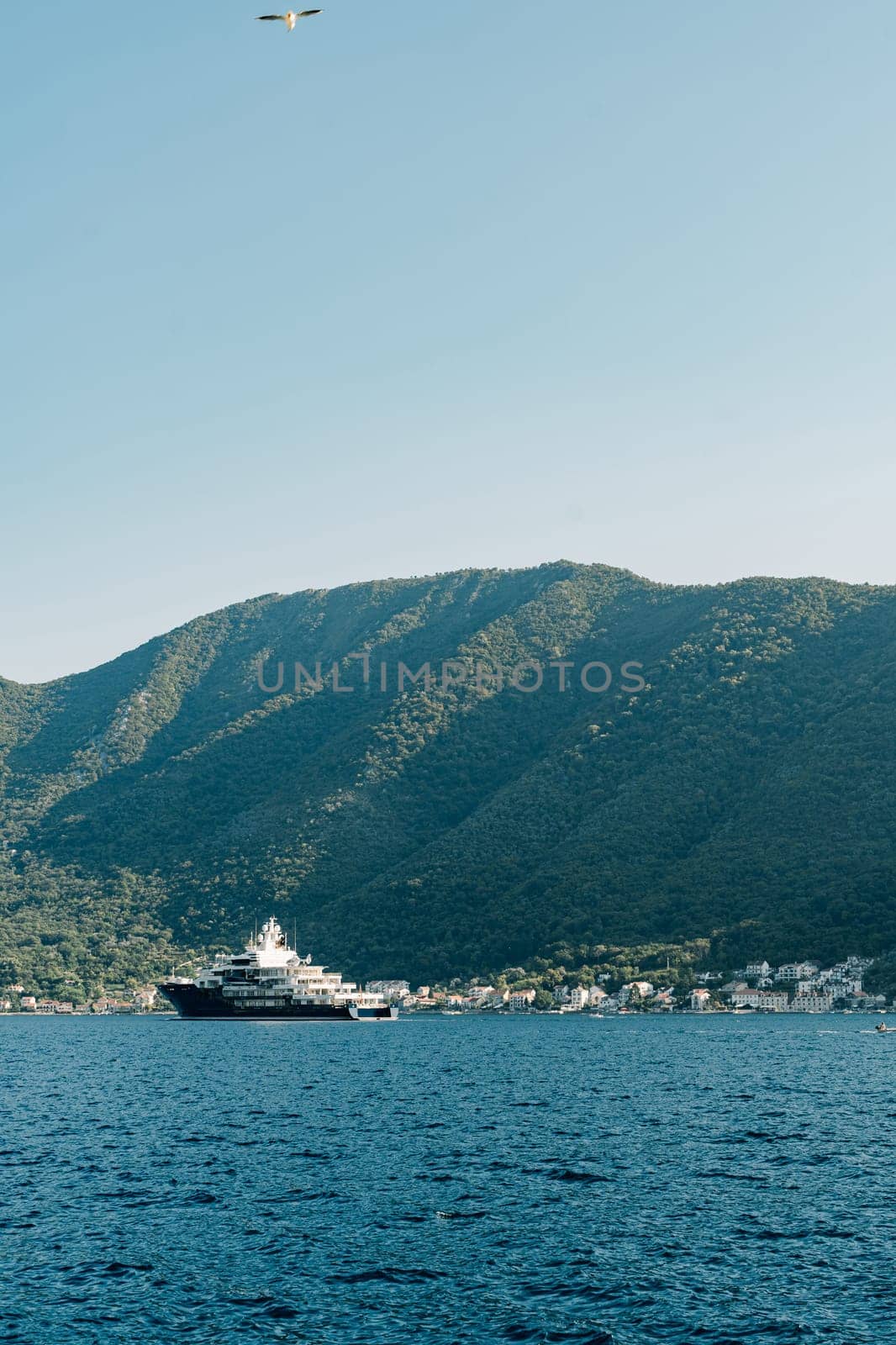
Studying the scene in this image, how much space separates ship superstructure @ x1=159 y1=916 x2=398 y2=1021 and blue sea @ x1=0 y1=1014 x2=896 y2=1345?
293 feet

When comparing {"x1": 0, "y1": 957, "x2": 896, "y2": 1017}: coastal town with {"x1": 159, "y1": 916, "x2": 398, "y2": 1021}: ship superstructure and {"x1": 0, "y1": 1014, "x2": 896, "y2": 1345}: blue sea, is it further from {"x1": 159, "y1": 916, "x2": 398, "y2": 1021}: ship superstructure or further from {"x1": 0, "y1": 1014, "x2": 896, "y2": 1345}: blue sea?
{"x1": 0, "y1": 1014, "x2": 896, "y2": 1345}: blue sea

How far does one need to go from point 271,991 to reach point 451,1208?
14484cm

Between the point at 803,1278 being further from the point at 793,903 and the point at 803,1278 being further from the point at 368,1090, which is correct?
the point at 793,903

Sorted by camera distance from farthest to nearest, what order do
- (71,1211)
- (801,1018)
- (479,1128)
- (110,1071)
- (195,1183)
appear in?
(801,1018) < (110,1071) < (479,1128) < (195,1183) < (71,1211)

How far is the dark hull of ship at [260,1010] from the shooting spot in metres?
184

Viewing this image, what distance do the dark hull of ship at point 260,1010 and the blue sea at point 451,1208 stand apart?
289 feet

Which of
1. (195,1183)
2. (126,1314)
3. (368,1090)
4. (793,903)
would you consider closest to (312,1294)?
(126,1314)

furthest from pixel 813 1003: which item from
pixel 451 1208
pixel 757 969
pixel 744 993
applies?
pixel 451 1208

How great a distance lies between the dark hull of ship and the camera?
604 ft

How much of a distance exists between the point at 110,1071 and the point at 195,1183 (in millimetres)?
57077

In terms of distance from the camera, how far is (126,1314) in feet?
113

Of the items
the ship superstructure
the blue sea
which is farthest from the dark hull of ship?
the blue sea

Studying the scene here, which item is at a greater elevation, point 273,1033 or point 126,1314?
point 126,1314

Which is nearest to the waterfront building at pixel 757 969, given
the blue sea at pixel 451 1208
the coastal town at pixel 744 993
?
the coastal town at pixel 744 993
